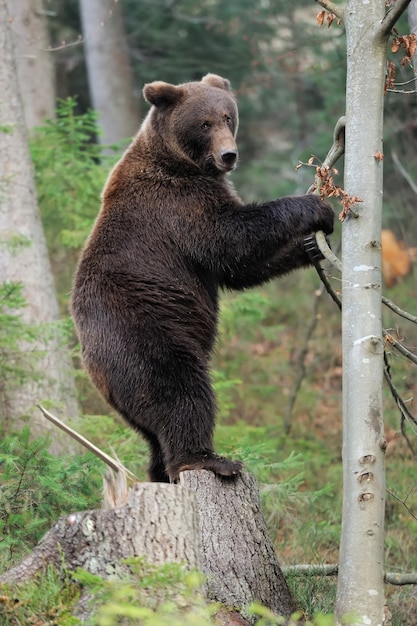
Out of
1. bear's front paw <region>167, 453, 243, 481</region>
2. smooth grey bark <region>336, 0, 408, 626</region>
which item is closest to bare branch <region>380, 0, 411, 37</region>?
smooth grey bark <region>336, 0, 408, 626</region>

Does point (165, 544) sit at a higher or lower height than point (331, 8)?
lower

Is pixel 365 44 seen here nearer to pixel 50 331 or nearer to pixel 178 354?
pixel 178 354

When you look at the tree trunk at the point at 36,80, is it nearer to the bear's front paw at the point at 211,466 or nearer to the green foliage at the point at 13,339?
the green foliage at the point at 13,339

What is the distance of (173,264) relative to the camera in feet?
20.8

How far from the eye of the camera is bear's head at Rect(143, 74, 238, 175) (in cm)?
673

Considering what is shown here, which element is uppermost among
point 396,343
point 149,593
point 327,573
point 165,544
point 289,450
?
point 396,343

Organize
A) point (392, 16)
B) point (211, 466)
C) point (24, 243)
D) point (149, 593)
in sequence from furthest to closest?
point (24, 243) → point (211, 466) → point (392, 16) → point (149, 593)

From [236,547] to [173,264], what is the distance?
2182 mm

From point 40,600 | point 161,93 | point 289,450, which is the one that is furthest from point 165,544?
point 289,450

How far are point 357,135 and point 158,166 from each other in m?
2.25

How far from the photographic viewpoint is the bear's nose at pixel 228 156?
21.6 feet

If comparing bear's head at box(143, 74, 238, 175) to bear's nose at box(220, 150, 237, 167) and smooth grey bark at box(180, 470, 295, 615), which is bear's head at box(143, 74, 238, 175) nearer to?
bear's nose at box(220, 150, 237, 167)

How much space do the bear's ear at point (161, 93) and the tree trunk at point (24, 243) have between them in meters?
1.91

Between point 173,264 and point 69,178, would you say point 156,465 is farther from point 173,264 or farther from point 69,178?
point 69,178
